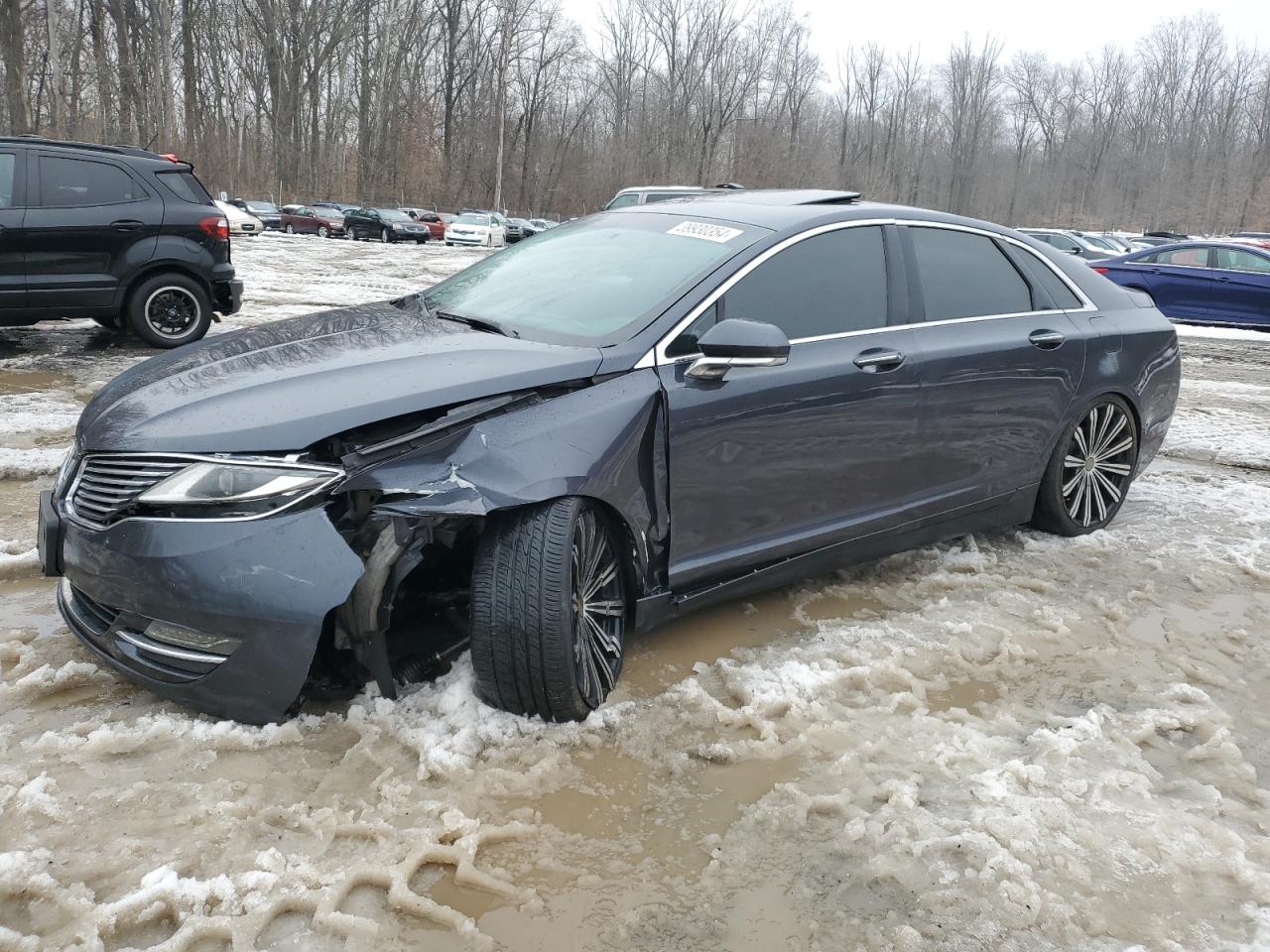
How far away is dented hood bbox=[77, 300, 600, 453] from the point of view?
105 inches

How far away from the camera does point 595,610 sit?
119 inches

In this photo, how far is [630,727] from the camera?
297 cm

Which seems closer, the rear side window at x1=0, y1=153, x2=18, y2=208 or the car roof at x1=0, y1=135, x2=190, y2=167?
the rear side window at x1=0, y1=153, x2=18, y2=208

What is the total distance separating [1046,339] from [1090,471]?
835mm

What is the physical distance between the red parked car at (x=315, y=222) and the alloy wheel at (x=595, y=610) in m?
37.9

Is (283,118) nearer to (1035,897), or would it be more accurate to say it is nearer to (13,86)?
(13,86)

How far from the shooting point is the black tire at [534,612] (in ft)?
8.91

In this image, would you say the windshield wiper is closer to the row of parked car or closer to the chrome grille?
the chrome grille

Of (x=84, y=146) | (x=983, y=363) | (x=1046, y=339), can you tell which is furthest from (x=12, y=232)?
(x=1046, y=339)

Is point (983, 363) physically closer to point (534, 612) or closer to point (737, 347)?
point (737, 347)

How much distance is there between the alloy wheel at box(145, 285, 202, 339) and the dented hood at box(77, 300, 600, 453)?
5.69m

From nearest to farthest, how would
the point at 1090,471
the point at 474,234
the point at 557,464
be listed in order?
the point at 557,464 → the point at 1090,471 → the point at 474,234

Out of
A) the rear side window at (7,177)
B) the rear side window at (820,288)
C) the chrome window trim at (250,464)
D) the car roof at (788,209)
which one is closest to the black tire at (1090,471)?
the car roof at (788,209)

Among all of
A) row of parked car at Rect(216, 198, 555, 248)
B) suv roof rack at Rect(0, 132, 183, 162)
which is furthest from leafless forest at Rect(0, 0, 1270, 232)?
suv roof rack at Rect(0, 132, 183, 162)
